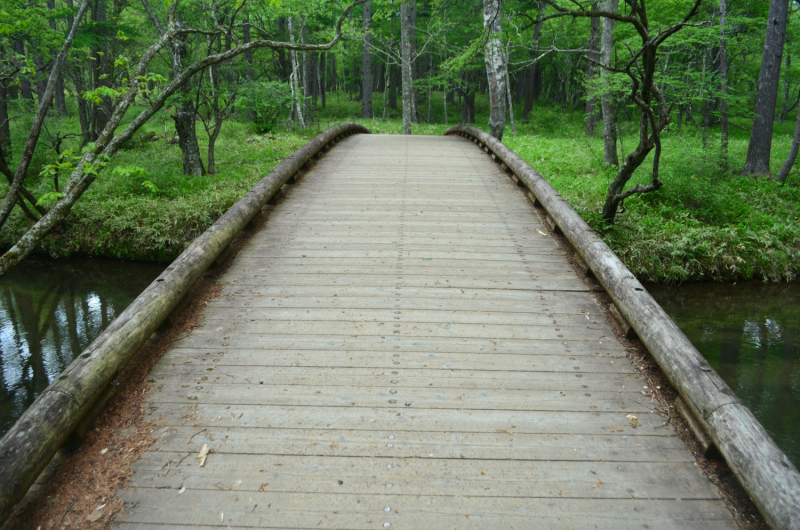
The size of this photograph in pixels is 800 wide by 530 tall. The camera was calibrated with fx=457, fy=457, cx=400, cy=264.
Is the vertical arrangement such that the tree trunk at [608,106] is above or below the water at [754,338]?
above

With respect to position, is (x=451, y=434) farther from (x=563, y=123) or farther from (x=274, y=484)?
(x=563, y=123)

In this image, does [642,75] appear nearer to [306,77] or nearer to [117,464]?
[117,464]

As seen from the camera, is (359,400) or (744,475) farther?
(359,400)

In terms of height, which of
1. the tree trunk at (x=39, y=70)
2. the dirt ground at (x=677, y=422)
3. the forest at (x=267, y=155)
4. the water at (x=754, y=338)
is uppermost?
the tree trunk at (x=39, y=70)

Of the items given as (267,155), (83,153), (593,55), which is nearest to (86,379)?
(83,153)

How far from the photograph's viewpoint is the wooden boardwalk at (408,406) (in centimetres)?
228

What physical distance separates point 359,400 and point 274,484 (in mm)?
745

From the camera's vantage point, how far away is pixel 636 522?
2.20 meters

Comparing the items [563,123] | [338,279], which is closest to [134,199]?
[338,279]

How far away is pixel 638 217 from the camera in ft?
25.6

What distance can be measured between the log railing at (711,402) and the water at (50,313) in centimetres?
582

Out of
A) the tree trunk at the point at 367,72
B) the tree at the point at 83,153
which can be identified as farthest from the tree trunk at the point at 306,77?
the tree at the point at 83,153

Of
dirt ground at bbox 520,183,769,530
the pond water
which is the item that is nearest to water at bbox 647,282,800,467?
the pond water

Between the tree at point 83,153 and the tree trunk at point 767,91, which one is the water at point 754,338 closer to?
the tree trunk at point 767,91
